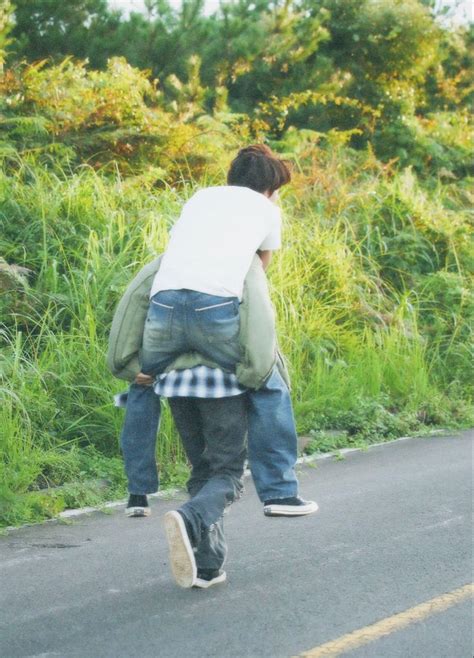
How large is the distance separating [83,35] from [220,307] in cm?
1087

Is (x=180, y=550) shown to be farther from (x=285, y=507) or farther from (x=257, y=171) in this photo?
(x=257, y=171)

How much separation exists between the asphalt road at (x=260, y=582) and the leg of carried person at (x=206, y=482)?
→ 193 mm

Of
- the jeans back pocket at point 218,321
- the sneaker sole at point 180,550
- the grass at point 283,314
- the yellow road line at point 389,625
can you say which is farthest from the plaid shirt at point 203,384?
the grass at point 283,314

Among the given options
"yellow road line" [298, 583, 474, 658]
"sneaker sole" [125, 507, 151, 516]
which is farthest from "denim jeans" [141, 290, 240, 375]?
"yellow road line" [298, 583, 474, 658]

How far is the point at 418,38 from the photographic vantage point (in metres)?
17.0

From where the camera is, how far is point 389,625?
441cm

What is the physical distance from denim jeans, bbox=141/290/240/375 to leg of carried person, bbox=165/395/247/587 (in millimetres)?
241

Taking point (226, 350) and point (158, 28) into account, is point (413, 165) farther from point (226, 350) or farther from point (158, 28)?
point (226, 350)

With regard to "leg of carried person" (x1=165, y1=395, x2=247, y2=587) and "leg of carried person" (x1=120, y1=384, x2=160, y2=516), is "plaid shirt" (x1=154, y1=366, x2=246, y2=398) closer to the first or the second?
"leg of carried person" (x1=165, y1=395, x2=247, y2=587)

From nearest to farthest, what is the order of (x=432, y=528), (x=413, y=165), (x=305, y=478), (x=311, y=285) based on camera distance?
(x=432, y=528) < (x=305, y=478) < (x=311, y=285) < (x=413, y=165)

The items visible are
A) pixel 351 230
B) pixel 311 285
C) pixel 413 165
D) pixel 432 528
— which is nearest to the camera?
pixel 432 528

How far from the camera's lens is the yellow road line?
13.5 feet

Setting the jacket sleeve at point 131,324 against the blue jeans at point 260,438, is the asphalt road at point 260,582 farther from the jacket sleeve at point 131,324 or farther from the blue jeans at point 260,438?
the jacket sleeve at point 131,324

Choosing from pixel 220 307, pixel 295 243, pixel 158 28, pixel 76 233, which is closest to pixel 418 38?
pixel 158 28
